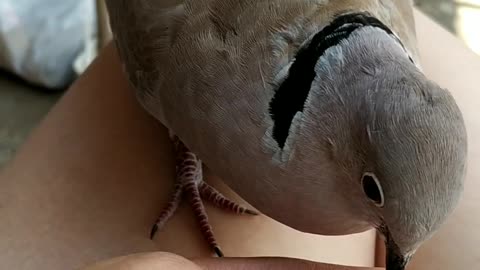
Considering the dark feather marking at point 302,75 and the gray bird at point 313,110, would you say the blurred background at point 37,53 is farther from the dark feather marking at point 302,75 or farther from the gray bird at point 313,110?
the dark feather marking at point 302,75

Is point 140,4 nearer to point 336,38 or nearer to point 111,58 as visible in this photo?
point 111,58

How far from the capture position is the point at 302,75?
79 centimetres

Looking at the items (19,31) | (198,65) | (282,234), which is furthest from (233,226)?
(19,31)

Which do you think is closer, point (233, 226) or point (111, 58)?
point (233, 226)

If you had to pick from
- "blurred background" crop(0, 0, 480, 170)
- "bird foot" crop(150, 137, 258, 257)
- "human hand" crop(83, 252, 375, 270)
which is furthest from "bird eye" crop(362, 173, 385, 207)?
"blurred background" crop(0, 0, 480, 170)

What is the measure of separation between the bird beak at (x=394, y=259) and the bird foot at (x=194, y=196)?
201 millimetres

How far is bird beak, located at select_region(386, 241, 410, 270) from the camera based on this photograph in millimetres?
769

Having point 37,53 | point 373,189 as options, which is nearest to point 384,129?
point 373,189

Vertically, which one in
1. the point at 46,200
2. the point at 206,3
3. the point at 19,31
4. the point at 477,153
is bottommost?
the point at 19,31

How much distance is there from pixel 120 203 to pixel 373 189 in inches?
12.0

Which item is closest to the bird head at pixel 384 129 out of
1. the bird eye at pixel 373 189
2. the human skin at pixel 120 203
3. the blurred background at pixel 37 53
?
the bird eye at pixel 373 189

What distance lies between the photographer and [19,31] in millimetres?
1693

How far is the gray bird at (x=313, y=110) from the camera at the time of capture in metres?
0.71

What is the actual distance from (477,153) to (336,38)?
0.26 meters
